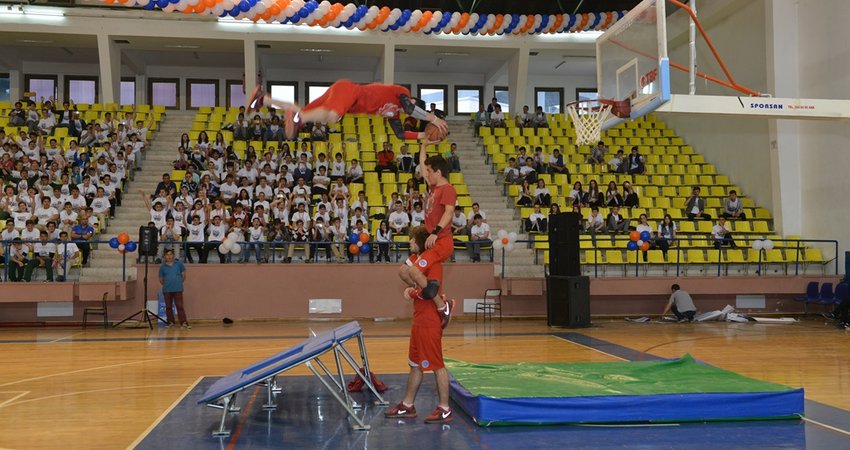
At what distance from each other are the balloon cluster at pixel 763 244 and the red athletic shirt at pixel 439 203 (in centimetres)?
1224

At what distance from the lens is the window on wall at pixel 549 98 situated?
28875mm

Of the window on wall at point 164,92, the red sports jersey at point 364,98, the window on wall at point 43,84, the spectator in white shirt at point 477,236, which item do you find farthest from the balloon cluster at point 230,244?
the window on wall at point 43,84

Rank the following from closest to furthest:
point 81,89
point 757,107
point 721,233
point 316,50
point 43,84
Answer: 1. point 757,107
2. point 721,233
3. point 316,50
4. point 43,84
5. point 81,89

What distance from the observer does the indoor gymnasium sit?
6383 millimetres

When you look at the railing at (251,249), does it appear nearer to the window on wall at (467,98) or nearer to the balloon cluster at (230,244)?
the balloon cluster at (230,244)

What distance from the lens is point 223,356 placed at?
10.7 meters

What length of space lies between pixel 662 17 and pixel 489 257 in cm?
800

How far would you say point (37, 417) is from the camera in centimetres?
675

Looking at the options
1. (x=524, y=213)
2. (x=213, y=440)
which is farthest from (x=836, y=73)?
(x=213, y=440)

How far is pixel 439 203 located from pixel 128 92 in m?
23.8

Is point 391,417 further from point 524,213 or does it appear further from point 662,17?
point 524,213

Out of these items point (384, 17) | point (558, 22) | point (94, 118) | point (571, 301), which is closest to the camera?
point (571, 301)

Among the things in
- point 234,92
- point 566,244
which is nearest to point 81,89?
point 234,92

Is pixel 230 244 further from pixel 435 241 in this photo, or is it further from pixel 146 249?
pixel 435 241
